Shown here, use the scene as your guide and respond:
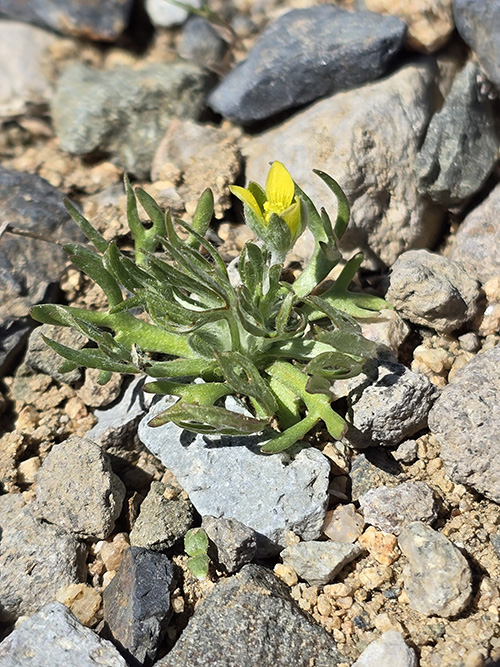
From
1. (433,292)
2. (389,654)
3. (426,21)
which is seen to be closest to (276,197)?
(433,292)

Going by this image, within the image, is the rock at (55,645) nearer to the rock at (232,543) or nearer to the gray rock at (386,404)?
the rock at (232,543)

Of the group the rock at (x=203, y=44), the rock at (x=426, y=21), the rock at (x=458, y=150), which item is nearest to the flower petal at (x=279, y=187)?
the rock at (x=458, y=150)

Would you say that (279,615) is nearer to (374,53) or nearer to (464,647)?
(464,647)

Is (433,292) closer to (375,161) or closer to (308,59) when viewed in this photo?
(375,161)

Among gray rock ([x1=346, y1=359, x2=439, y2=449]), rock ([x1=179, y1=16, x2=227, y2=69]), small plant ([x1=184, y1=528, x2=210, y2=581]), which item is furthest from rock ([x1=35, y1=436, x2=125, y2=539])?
rock ([x1=179, y1=16, x2=227, y2=69])

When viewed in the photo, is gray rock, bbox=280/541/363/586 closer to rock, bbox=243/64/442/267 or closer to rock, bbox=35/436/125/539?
rock, bbox=35/436/125/539

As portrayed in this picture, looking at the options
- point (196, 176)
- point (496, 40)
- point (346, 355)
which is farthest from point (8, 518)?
point (496, 40)
